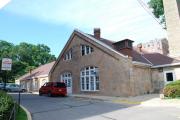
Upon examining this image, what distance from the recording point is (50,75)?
35.4 meters

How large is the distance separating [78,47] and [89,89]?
6.53m

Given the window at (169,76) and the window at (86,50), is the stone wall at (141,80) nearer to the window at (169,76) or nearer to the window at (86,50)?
the window at (169,76)

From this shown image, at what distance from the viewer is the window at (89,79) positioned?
25.4m

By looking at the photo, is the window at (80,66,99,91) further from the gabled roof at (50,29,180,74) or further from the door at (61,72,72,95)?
the gabled roof at (50,29,180,74)

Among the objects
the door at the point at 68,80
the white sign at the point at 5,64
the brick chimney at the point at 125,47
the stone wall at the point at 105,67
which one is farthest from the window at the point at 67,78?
the white sign at the point at 5,64

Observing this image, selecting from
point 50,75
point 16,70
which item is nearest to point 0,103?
point 50,75

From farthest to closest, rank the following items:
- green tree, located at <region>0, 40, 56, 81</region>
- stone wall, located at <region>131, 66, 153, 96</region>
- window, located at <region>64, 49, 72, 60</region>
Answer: green tree, located at <region>0, 40, 56, 81</region> < window, located at <region>64, 49, 72, 60</region> < stone wall, located at <region>131, 66, 153, 96</region>

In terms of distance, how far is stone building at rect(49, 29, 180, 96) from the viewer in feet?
72.0

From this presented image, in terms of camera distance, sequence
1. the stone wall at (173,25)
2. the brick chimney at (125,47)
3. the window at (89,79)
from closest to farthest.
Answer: the brick chimney at (125,47) < the window at (89,79) < the stone wall at (173,25)

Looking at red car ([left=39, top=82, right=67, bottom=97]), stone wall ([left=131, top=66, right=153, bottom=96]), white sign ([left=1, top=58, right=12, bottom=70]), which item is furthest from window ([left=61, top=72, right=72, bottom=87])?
white sign ([left=1, top=58, right=12, bottom=70])

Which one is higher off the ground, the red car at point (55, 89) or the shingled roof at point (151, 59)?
the shingled roof at point (151, 59)

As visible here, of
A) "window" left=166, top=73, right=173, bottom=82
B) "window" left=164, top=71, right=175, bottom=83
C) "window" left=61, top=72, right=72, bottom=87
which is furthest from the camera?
"window" left=61, top=72, right=72, bottom=87

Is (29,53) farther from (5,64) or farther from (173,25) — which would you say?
(5,64)

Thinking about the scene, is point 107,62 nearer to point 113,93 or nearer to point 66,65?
point 113,93
